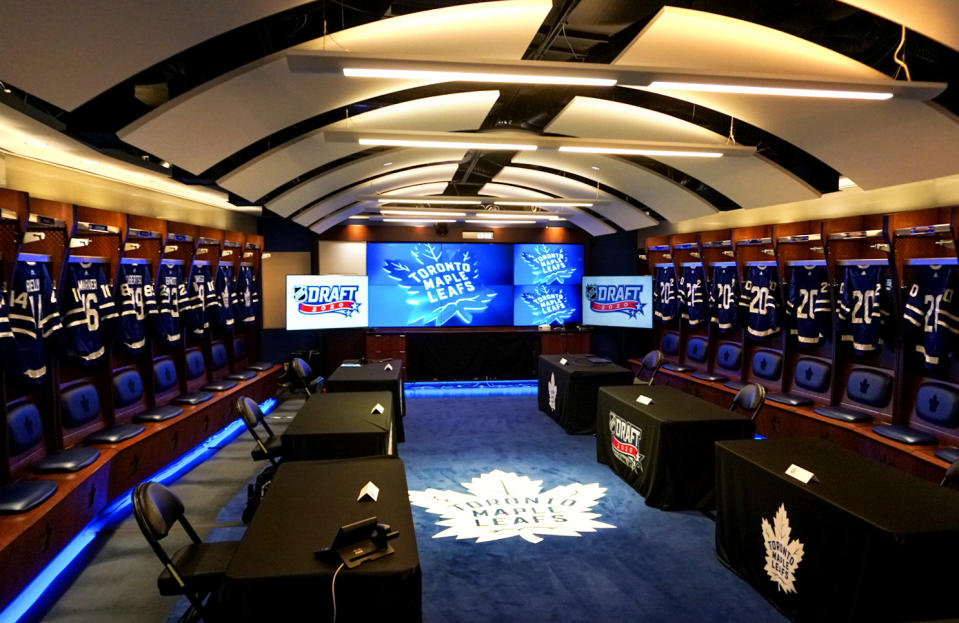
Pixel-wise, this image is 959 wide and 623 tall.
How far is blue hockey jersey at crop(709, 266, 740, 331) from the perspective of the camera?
7000 mm

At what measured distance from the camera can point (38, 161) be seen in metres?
4.62

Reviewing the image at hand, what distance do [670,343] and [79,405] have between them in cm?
767

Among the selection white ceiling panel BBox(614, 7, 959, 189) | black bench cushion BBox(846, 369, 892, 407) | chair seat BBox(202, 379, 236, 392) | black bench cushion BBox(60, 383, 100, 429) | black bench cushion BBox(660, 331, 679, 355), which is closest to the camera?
white ceiling panel BBox(614, 7, 959, 189)

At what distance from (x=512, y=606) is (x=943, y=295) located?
4.26 m

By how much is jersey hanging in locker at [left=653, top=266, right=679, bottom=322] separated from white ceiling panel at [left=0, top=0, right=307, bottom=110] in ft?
23.2

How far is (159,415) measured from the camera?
516cm

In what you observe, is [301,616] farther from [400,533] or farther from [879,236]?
[879,236]

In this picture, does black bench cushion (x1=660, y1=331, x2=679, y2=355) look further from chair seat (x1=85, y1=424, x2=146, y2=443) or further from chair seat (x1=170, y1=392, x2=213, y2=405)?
chair seat (x1=85, y1=424, x2=146, y2=443)

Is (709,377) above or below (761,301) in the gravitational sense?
below

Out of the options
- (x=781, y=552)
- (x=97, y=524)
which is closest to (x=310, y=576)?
(x=781, y=552)

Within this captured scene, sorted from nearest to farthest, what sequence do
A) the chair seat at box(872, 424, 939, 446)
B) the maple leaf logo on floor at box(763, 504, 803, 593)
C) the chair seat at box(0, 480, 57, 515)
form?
the maple leaf logo on floor at box(763, 504, 803, 593) → the chair seat at box(0, 480, 57, 515) → the chair seat at box(872, 424, 939, 446)

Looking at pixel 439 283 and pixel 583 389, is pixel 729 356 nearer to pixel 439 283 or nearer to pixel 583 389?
pixel 583 389

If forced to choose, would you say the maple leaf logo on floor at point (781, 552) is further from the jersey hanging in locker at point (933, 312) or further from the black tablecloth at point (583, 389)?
the black tablecloth at point (583, 389)

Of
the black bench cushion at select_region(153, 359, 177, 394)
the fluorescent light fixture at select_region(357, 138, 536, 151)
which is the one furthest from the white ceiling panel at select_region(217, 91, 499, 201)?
the black bench cushion at select_region(153, 359, 177, 394)
